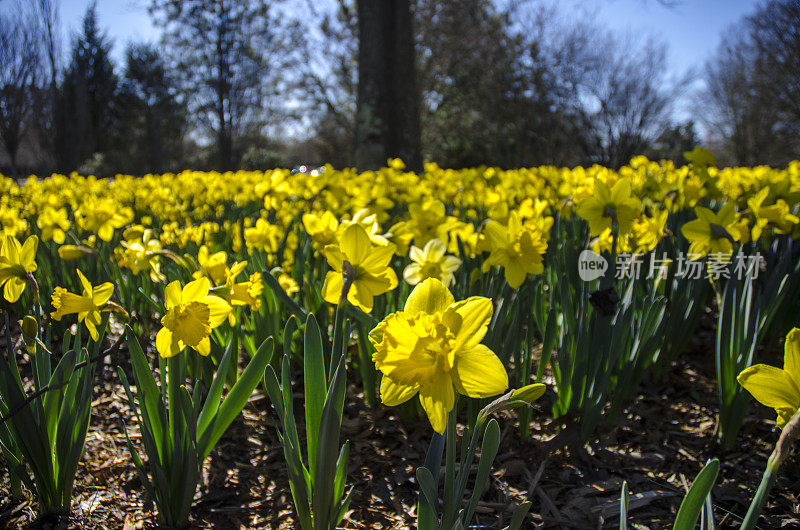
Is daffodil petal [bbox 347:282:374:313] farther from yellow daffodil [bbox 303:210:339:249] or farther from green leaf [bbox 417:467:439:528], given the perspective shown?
yellow daffodil [bbox 303:210:339:249]

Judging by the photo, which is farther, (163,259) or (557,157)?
(557,157)

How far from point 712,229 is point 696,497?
138cm

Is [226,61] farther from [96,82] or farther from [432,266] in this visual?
[432,266]

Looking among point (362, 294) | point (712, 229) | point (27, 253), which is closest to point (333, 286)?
point (362, 294)

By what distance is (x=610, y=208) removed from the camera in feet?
6.21

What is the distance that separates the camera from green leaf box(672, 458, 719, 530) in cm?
75

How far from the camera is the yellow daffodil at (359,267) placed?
3.75 feet

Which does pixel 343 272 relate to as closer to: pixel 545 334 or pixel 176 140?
pixel 545 334

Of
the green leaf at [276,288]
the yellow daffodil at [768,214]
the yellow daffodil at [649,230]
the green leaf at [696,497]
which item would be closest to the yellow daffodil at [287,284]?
the green leaf at [276,288]

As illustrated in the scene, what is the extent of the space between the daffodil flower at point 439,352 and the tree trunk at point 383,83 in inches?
285

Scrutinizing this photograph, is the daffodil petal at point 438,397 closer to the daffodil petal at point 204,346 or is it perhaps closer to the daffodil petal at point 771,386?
the daffodil petal at point 771,386

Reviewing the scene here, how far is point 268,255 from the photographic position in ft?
7.95

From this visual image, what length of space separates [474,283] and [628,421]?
731 millimetres

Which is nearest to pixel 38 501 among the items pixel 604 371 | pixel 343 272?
pixel 343 272
